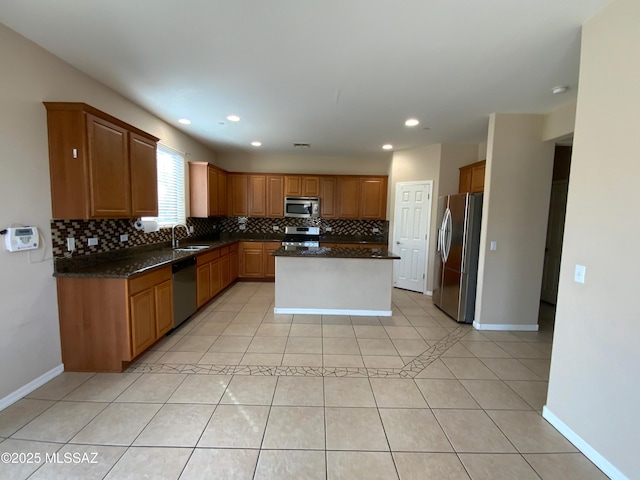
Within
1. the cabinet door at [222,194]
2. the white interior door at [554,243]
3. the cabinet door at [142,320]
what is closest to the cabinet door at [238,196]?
the cabinet door at [222,194]

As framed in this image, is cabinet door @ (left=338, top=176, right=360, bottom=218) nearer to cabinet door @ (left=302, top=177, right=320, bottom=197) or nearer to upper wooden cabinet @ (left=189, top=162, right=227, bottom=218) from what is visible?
cabinet door @ (left=302, top=177, right=320, bottom=197)

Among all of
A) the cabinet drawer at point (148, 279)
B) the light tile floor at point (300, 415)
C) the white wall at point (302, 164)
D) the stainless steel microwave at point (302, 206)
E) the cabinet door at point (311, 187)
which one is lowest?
the light tile floor at point (300, 415)

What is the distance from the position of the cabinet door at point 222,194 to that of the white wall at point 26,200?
2.92 m

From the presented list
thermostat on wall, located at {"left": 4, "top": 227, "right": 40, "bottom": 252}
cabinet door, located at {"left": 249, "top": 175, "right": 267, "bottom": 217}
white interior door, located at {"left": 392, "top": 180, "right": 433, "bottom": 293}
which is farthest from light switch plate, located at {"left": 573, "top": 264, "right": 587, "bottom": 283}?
cabinet door, located at {"left": 249, "top": 175, "right": 267, "bottom": 217}

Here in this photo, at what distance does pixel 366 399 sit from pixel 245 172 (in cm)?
517

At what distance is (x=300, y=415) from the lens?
1971 millimetres

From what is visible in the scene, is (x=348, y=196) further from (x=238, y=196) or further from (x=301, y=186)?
(x=238, y=196)

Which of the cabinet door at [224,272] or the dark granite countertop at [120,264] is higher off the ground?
the dark granite countertop at [120,264]

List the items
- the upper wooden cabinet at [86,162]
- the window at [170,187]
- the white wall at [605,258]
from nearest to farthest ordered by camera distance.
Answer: the white wall at [605,258], the upper wooden cabinet at [86,162], the window at [170,187]

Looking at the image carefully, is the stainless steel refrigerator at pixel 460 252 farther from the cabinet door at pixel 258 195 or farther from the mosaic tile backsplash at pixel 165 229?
the cabinet door at pixel 258 195

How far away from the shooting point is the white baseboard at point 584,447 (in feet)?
5.07

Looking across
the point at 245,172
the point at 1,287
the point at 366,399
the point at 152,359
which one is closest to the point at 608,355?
the point at 366,399

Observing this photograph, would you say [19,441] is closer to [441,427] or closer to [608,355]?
[441,427]

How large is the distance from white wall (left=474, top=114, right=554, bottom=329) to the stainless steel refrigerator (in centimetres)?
12
